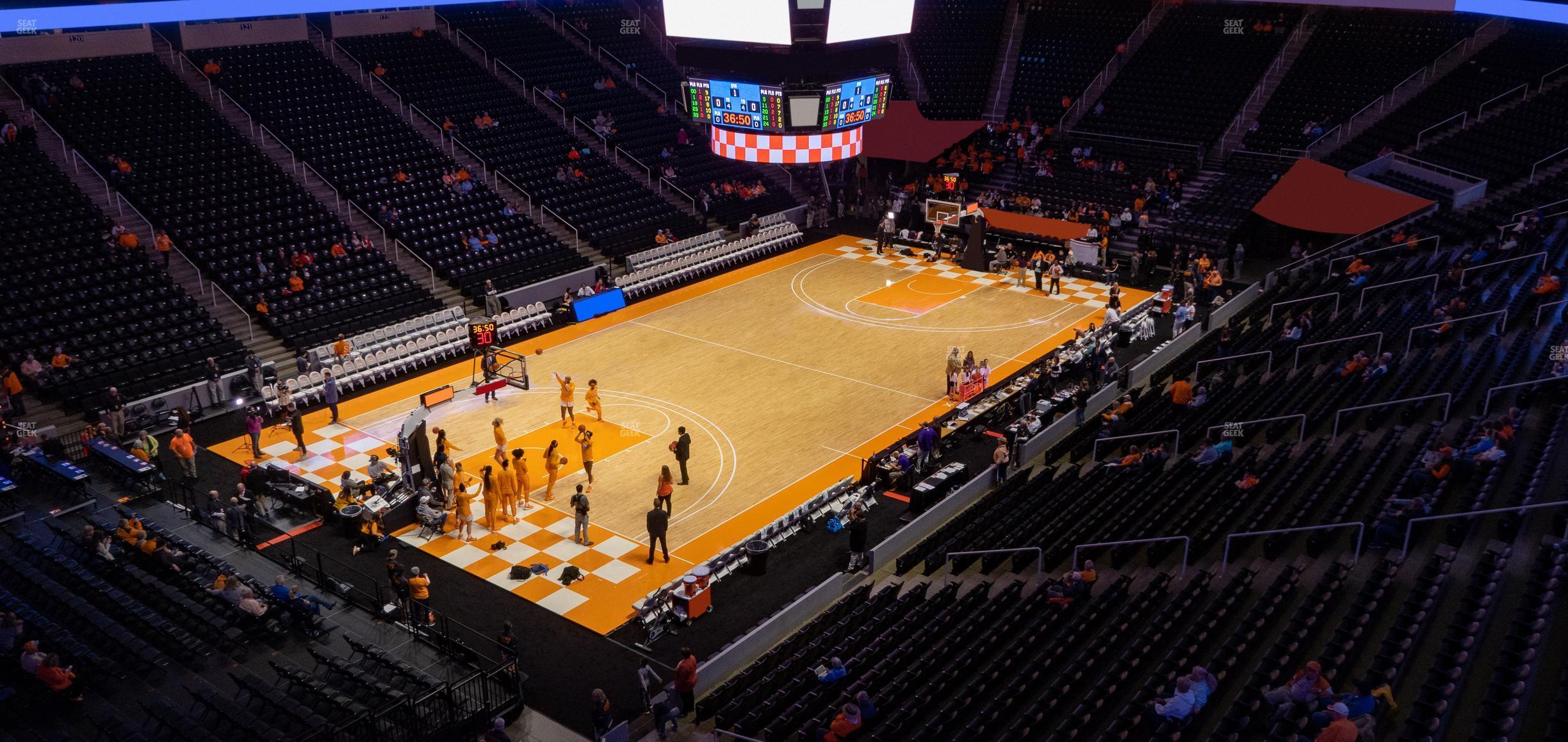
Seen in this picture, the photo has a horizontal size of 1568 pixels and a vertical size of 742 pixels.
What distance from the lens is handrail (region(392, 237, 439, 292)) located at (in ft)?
112

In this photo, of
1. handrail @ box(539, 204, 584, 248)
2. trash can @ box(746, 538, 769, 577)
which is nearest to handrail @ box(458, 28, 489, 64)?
handrail @ box(539, 204, 584, 248)

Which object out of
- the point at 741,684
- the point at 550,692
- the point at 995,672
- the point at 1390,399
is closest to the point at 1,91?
the point at 550,692

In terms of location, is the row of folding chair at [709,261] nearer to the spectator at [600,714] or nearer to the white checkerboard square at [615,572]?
the white checkerboard square at [615,572]

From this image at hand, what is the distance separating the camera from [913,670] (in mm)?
15727

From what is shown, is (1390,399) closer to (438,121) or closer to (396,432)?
(396,432)

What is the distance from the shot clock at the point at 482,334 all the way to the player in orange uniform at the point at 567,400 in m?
3.32

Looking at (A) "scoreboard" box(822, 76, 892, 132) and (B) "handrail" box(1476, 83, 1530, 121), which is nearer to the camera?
(A) "scoreboard" box(822, 76, 892, 132)

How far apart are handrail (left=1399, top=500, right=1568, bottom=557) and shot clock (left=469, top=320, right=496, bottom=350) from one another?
803 inches

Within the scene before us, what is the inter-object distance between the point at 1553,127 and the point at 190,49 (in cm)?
4335

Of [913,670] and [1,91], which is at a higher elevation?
[1,91]

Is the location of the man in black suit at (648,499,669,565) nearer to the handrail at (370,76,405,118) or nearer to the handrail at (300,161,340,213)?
the handrail at (300,161,340,213)

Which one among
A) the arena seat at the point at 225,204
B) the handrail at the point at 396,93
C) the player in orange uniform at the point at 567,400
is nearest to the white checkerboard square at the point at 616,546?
the player in orange uniform at the point at 567,400

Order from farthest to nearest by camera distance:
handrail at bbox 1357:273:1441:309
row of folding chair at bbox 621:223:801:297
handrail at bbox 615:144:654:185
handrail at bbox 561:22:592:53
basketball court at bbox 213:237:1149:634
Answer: handrail at bbox 561:22:592:53 < handrail at bbox 615:144:654:185 < row of folding chair at bbox 621:223:801:297 < handrail at bbox 1357:273:1441:309 < basketball court at bbox 213:237:1149:634

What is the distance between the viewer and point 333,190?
3572 centimetres
